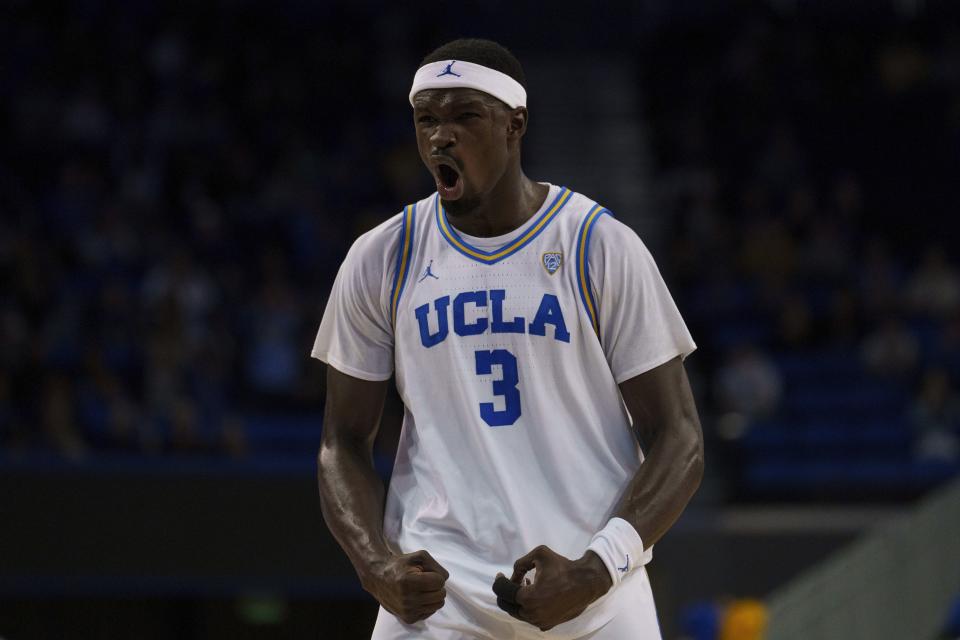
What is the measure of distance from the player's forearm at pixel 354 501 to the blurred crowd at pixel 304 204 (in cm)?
852

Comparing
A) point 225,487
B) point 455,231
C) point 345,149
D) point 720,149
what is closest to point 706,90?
point 720,149

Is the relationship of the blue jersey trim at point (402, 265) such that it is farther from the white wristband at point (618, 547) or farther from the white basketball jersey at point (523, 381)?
the white wristband at point (618, 547)

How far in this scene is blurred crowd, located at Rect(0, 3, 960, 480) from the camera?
39.3ft

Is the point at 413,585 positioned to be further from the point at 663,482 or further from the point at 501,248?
the point at 501,248

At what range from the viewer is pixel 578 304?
9.78 ft

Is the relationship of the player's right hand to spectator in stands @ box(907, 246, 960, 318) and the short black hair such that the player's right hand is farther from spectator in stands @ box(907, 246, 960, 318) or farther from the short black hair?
spectator in stands @ box(907, 246, 960, 318)

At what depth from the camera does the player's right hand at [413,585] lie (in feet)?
9.04

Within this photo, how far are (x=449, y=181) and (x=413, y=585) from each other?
82 centimetres

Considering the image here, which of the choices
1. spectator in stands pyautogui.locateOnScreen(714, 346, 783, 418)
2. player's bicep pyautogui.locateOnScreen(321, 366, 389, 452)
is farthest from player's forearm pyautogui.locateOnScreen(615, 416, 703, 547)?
spectator in stands pyautogui.locateOnScreen(714, 346, 783, 418)

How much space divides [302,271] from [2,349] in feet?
9.07

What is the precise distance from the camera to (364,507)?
9.96 feet

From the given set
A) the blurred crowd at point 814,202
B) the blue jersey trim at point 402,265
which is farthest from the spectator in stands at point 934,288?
the blue jersey trim at point 402,265

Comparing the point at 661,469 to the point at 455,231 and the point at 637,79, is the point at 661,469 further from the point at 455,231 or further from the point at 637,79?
the point at 637,79

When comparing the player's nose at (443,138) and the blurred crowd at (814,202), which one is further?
the blurred crowd at (814,202)
